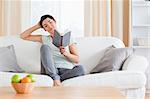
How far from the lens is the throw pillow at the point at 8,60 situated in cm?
381

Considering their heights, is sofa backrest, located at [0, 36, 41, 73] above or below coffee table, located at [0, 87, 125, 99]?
above

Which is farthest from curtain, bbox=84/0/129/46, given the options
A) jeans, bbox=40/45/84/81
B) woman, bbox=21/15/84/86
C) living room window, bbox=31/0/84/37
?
jeans, bbox=40/45/84/81

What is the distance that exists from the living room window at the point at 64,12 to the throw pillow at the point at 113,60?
5.30 feet

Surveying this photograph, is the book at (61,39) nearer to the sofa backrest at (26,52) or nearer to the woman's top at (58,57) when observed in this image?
the woman's top at (58,57)

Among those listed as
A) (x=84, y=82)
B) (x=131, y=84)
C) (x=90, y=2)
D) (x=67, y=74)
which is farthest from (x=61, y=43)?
(x=90, y=2)

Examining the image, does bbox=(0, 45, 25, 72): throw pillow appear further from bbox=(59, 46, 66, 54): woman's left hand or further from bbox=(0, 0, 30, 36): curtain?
bbox=(0, 0, 30, 36): curtain

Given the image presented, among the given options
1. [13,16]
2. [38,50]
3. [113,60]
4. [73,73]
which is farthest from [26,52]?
[13,16]

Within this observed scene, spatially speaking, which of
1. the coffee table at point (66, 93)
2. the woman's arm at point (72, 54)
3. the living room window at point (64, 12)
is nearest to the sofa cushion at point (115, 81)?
the woman's arm at point (72, 54)

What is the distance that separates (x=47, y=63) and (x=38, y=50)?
426 mm

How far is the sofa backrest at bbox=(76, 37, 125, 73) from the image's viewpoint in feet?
13.2

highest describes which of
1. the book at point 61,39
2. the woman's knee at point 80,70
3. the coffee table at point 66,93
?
the book at point 61,39

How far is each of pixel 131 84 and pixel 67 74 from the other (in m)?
0.71

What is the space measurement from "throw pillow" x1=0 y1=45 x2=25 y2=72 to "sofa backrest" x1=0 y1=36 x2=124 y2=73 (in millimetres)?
98

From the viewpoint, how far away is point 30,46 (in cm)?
407
